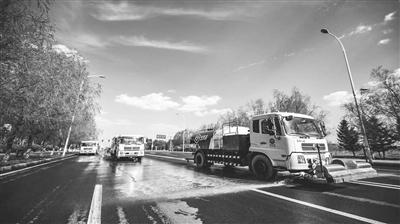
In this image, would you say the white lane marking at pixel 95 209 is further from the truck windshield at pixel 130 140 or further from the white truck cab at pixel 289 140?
the truck windshield at pixel 130 140

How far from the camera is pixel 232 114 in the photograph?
203ft

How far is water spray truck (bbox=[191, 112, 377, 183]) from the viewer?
7.36 metres

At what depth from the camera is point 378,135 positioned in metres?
33.8

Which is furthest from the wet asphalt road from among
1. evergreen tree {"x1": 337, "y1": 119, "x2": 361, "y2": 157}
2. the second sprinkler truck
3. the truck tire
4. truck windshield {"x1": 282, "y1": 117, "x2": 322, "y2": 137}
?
evergreen tree {"x1": 337, "y1": 119, "x2": 361, "y2": 157}

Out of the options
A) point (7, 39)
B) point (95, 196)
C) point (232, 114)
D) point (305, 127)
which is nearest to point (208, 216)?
point (95, 196)

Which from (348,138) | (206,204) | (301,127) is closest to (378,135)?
(348,138)

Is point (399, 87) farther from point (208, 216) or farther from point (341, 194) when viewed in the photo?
point (208, 216)

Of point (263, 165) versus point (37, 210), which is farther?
point (263, 165)

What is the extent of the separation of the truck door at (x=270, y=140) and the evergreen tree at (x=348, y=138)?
41.9 metres

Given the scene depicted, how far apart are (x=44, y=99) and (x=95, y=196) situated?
9252mm

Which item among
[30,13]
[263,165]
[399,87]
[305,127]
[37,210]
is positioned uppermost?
[399,87]

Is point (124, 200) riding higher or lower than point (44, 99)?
Result: lower

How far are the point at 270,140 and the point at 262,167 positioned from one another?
131 centimetres

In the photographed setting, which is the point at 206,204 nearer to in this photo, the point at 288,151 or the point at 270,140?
the point at 288,151
